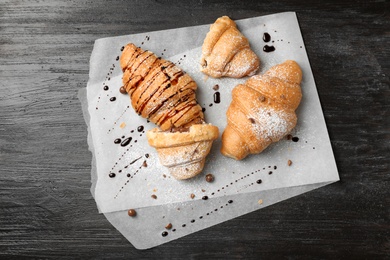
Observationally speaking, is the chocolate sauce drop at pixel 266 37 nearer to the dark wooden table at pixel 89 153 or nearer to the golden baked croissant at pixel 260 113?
the dark wooden table at pixel 89 153

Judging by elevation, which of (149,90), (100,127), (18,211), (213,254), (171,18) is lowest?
(213,254)

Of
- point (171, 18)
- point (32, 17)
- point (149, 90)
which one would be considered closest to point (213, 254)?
point (149, 90)

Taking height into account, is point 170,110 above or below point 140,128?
above

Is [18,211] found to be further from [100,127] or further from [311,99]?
[311,99]

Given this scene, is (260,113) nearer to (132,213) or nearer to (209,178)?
(209,178)

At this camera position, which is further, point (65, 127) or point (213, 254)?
point (65, 127)

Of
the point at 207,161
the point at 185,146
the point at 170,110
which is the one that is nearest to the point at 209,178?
the point at 207,161
